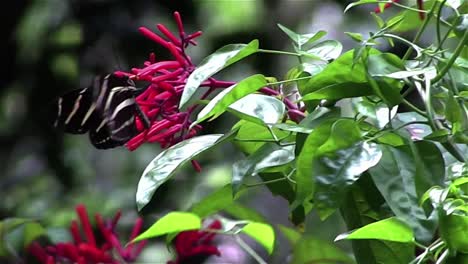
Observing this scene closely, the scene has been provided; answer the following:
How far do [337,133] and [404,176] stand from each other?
0.18 ft

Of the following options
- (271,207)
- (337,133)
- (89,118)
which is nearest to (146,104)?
(89,118)

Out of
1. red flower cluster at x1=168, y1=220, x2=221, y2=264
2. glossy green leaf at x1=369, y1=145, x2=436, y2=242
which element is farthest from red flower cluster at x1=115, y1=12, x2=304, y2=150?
red flower cluster at x1=168, y1=220, x2=221, y2=264

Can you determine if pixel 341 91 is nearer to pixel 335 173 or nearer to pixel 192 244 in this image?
pixel 335 173

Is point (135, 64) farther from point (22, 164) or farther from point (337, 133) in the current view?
point (337, 133)

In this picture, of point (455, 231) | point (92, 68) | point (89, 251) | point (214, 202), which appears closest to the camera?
point (455, 231)

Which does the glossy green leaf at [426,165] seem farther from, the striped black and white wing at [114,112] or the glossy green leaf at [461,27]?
the striped black and white wing at [114,112]

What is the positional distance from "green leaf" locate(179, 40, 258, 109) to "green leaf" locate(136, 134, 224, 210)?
38 millimetres

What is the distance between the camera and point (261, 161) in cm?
62

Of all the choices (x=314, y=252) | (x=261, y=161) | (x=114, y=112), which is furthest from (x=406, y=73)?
(x=314, y=252)

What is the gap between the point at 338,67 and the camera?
2.01 feet

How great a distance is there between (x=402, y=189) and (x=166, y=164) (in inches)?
6.6

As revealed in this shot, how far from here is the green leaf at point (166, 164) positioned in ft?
2.06

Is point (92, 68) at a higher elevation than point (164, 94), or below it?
below

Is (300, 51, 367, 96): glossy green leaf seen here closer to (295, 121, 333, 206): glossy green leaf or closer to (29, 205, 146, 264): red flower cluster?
(295, 121, 333, 206): glossy green leaf
